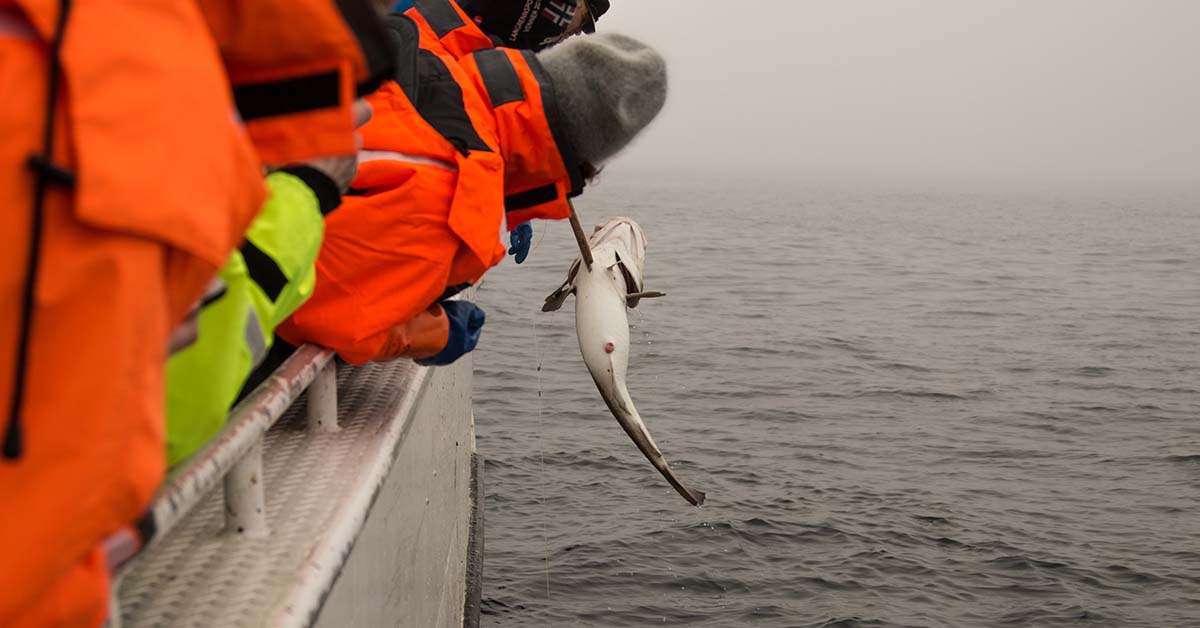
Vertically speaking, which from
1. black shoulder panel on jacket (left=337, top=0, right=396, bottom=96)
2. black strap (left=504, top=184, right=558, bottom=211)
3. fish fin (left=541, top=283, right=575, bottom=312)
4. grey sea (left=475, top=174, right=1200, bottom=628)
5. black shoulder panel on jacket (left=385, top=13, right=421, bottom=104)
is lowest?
grey sea (left=475, top=174, right=1200, bottom=628)

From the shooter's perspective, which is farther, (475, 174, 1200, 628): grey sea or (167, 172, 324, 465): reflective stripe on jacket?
(475, 174, 1200, 628): grey sea

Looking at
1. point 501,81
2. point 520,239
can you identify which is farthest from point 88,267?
point 520,239

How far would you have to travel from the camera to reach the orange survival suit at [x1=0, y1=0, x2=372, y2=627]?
1.12 metres

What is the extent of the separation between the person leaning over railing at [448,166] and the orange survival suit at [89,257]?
5.75ft

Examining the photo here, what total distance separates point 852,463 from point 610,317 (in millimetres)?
6579

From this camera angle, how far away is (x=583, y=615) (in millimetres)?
8266

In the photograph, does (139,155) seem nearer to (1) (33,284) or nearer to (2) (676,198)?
(1) (33,284)

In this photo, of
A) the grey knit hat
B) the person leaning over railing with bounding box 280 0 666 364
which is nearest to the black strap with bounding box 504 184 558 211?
the person leaning over railing with bounding box 280 0 666 364

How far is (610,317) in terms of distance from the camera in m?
5.85

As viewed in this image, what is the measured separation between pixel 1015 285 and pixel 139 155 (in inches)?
1125

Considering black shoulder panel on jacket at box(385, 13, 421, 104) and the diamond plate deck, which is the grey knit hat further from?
the diamond plate deck

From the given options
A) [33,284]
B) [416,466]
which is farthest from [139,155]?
[416,466]

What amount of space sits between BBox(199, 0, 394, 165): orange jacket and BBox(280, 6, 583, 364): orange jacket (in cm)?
122

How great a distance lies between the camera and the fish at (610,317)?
19.1ft
